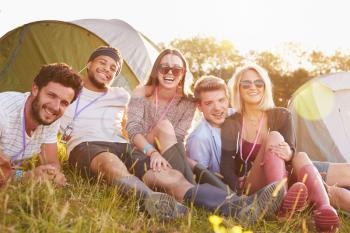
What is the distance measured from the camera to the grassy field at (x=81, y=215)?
2318 mm

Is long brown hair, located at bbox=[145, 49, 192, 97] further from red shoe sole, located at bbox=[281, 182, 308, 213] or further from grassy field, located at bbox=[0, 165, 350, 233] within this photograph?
red shoe sole, located at bbox=[281, 182, 308, 213]

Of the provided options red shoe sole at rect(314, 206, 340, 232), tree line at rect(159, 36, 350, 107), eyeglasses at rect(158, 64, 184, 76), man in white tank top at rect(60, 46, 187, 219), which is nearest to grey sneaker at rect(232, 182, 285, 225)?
red shoe sole at rect(314, 206, 340, 232)

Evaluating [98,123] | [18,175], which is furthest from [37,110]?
[98,123]

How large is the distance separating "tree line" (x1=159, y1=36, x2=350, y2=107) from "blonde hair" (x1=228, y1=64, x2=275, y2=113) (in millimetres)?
23909

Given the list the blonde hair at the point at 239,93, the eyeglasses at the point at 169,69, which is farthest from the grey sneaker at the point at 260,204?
the eyeglasses at the point at 169,69

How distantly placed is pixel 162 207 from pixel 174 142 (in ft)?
2.99

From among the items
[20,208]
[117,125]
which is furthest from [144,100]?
[20,208]

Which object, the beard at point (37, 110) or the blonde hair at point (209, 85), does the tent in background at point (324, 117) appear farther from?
the beard at point (37, 110)

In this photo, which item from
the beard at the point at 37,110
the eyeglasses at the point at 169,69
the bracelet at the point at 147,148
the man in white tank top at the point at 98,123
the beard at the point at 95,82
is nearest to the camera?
the beard at the point at 37,110

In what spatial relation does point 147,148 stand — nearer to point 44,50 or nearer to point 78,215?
point 78,215

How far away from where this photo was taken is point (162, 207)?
311cm

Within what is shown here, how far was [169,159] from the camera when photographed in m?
3.83

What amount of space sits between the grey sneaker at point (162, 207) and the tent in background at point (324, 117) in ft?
14.5

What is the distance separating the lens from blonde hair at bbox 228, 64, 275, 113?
4.48 metres
